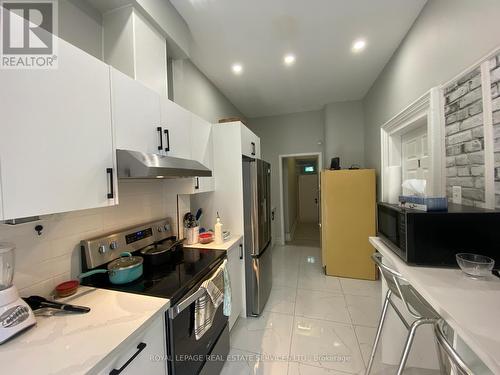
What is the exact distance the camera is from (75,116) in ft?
3.09

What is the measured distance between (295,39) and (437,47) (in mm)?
1218

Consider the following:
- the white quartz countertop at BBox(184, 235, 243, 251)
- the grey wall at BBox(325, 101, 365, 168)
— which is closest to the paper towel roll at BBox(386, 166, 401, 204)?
the white quartz countertop at BBox(184, 235, 243, 251)

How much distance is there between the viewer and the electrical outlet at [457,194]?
4.75 feet

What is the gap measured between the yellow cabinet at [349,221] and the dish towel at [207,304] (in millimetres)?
2222

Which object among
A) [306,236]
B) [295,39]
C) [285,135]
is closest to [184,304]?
[295,39]

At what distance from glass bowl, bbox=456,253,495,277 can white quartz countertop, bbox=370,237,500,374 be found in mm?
29

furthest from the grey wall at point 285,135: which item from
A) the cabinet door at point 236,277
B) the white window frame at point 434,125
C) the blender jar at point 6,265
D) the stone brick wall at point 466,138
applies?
the blender jar at point 6,265

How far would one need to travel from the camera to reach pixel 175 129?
1.65 meters

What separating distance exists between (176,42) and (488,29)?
2.16 meters

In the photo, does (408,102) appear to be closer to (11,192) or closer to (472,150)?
(472,150)

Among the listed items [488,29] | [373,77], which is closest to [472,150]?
[488,29]

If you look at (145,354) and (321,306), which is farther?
(321,306)

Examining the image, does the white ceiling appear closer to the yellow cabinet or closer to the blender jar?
the yellow cabinet

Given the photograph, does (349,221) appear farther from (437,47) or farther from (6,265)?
(6,265)
